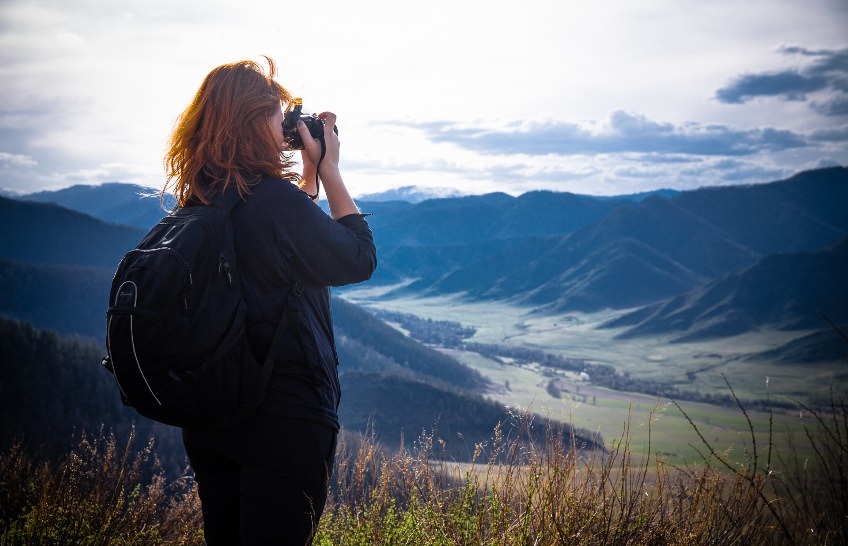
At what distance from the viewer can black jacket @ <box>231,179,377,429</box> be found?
1.95 metres

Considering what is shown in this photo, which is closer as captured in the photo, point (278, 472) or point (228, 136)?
point (278, 472)

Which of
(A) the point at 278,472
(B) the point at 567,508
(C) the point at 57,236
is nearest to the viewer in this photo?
(A) the point at 278,472

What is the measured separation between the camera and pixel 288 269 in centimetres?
199

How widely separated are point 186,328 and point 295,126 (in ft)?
2.69

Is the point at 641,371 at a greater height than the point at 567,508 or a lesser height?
lesser

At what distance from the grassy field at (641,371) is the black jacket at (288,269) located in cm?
4564

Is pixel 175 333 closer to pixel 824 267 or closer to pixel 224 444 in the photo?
pixel 224 444

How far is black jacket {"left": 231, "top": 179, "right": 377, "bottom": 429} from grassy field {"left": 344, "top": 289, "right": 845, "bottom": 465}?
45.6 m

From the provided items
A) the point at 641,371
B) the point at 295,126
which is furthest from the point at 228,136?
the point at 641,371

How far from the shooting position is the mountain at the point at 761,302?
146 m

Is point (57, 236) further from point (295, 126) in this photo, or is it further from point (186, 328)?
point (186, 328)

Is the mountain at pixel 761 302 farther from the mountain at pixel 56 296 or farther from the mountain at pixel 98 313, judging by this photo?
the mountain at pixel 56 296

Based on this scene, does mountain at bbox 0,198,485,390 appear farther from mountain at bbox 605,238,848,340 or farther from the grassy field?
mountain at bbox 605,238,848,340

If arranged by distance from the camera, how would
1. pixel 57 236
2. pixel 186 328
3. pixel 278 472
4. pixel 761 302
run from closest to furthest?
pixel 186 328, pixel 278 472, pixel 57 236, pixel 761 302
